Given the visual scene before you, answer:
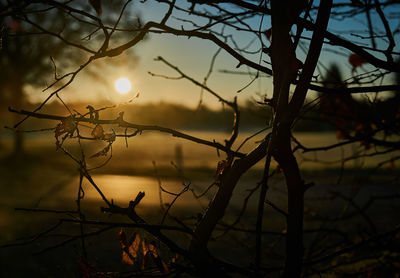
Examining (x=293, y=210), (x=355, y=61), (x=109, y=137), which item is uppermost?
(x=355, y=61)

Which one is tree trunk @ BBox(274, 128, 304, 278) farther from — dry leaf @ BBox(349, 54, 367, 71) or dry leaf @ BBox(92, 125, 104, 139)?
dry leaf @ BBox(349, 54, 367, 71)

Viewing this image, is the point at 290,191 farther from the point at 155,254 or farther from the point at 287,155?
the point at 155,254

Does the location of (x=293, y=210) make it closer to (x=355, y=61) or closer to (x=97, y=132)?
(x=97, y=132)

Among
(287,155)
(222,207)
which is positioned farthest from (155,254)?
(287,155)

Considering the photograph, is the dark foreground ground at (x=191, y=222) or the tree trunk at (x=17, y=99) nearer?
the dark foreground ground at (x=191, y=222)

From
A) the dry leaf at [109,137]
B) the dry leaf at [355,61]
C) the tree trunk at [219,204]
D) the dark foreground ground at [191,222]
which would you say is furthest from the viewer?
the dry leaf at [355,61]

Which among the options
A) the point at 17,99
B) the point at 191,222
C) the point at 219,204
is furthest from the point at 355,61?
the point at 17,99

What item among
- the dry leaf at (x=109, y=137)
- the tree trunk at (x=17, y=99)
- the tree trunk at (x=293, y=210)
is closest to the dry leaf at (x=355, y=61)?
the tree trunk at (x=293, y=210)

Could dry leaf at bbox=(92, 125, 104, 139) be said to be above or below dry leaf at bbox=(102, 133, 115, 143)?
above

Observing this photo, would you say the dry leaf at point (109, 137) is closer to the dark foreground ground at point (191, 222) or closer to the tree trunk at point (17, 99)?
the dark foreground ground at point (191, 222)

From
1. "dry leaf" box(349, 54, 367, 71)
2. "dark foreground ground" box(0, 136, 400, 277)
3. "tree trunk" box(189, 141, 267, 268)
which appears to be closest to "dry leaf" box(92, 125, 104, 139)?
"dark foreground ground" box(0, 136, 400, 277)

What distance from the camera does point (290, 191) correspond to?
1.46 m

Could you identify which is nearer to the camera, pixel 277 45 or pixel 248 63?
pixel 277 45

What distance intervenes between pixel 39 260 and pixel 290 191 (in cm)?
422
